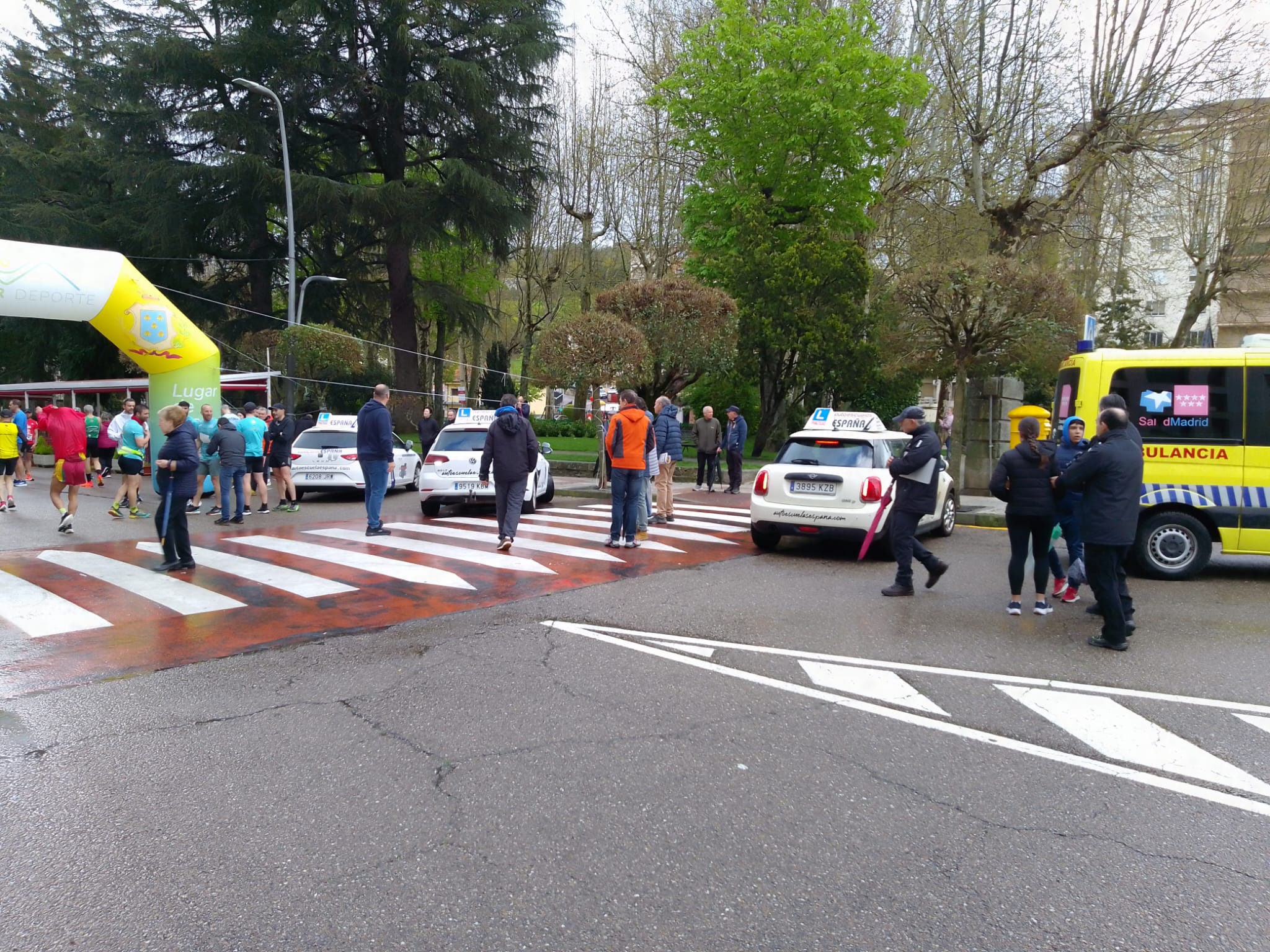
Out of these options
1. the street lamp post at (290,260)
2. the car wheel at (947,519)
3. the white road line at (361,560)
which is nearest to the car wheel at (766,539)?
the car wheel at (947,519)

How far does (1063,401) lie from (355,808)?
8.98 m

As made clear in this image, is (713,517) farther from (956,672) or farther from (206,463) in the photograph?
(956,672)

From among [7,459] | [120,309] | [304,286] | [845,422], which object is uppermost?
[304,286]

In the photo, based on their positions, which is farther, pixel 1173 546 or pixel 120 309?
pixel 120 309

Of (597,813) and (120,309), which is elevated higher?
(120,309)

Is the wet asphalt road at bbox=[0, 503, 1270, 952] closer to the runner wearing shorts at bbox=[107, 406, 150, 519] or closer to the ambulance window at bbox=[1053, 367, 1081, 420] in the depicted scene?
the ambulance window at bbox=[1053, 367, 1081, 420]

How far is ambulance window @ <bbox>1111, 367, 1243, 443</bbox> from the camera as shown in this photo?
8898 millimetres

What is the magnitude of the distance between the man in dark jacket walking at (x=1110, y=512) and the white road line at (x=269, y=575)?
20.2 feet

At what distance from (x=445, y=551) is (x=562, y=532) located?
2078 millimetres

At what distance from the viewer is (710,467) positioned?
1870cm

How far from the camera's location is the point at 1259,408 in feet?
28.8

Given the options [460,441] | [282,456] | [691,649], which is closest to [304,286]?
[282,456]

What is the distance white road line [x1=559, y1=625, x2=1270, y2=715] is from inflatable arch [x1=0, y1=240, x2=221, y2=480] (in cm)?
988

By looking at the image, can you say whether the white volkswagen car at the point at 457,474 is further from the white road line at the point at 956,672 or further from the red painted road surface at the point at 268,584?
the white road line at the point at 956,672
